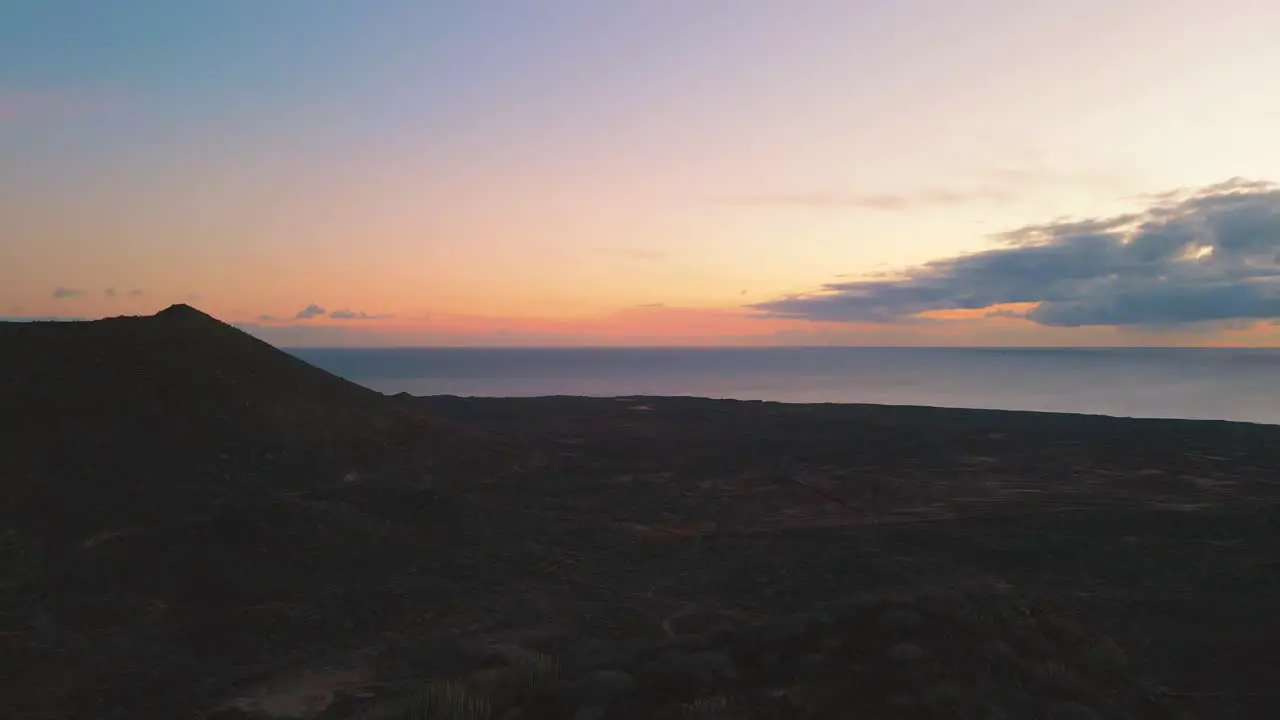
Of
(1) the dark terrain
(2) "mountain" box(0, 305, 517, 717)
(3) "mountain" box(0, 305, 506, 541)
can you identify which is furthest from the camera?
(3) "mountain" box(0, 305, 506, 541)

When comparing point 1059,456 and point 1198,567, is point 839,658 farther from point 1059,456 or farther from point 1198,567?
point 1059,456

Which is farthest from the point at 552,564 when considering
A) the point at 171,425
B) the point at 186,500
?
the point at 171,425

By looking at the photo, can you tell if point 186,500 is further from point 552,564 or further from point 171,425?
point 552,564

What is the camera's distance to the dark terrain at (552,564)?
10.4 metres

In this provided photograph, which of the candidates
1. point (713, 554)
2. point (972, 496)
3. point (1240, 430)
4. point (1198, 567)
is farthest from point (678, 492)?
point (1240, 430)

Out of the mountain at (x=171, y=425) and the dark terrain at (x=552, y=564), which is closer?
the dark terrain at (x=552, y=564)

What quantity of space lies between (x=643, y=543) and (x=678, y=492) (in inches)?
252

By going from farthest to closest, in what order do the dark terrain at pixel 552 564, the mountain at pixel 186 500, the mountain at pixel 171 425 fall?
the mountain at pixel 171 425, the mountain at pixel 186 500, the dark terrain at pixel 552 564

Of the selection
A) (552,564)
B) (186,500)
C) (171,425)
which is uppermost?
(171,425)

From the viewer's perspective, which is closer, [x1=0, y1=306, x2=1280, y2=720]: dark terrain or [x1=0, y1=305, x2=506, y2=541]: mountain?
[x1=0, y1=306, x2=1280, y2=720]: dark terrain

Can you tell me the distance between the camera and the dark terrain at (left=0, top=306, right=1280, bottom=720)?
34.1ft

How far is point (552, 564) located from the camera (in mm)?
18688

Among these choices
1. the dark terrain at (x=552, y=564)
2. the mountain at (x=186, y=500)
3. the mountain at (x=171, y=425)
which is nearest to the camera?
the dark terrain at (x=552, y=564)

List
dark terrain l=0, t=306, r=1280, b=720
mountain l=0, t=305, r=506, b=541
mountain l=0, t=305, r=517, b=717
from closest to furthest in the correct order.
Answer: dark terrain l=0, t=306, r=1280, b=720
mountain l=0, t=305, r=517, b=717
mountain l=0, t=305, r=506, b=541
